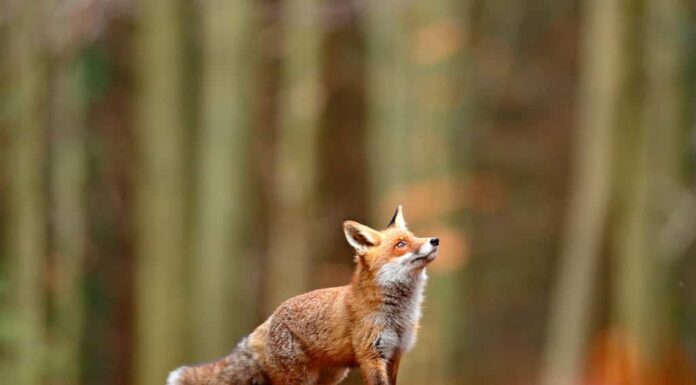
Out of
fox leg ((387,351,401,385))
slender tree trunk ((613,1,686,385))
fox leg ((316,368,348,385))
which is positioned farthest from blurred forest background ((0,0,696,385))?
fox leg ((387,351,401,385))

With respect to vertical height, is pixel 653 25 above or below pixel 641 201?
above

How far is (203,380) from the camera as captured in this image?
654cm

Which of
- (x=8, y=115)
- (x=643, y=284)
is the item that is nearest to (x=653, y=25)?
(x=643, y=284)

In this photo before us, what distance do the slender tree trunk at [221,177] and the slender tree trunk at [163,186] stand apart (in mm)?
278

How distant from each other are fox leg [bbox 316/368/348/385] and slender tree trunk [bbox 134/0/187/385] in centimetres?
1413

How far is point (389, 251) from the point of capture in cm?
632

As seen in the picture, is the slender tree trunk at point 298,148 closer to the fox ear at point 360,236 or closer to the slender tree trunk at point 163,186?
the slender tree trunk at point 163,186

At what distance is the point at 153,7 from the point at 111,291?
10538 mm

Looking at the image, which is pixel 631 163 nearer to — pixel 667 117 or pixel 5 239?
pixel 667 117

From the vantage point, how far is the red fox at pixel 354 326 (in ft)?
20.1

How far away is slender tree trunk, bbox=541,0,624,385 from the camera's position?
18.7 metres

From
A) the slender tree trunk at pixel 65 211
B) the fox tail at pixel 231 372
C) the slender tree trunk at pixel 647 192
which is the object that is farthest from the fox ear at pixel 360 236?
the slender tree trunk at pixel 65 211

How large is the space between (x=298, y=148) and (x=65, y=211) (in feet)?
15.3

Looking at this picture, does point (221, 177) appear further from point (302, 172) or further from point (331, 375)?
point (331, 375)
